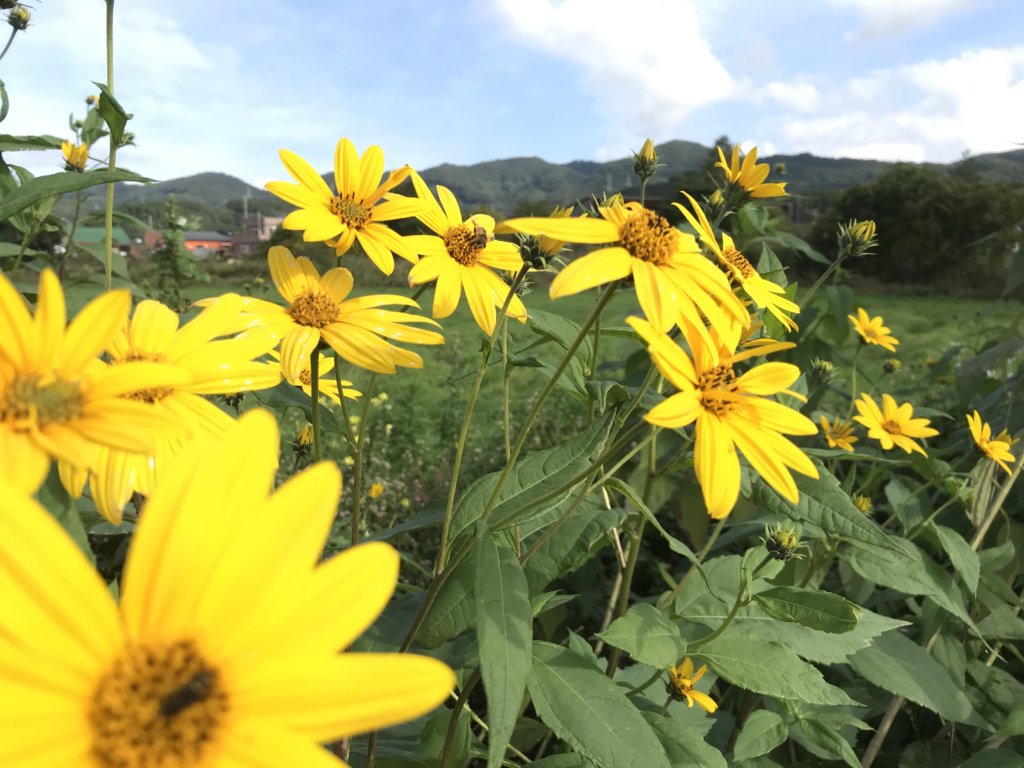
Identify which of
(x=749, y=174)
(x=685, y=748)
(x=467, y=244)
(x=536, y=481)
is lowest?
(x=685, y=748)

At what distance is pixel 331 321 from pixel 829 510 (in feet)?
2.65

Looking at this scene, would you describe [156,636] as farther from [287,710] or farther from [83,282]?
[83,282]

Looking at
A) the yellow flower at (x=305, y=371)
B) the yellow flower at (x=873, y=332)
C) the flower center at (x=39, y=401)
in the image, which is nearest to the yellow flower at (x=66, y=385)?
the flower center at (x=39, y=401)

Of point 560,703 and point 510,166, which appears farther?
point 510,166

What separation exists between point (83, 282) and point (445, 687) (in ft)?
7.88

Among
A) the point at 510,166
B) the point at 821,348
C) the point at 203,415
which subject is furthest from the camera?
the point at 510,166

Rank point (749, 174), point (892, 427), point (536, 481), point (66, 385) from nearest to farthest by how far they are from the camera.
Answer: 1. point (66, 385)
2. point (536, 481)
3. point (749, 174)
4. point (892, 427)

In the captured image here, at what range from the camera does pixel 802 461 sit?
2.41 ft

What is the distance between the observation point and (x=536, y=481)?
0.88 meters

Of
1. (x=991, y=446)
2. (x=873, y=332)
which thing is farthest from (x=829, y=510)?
(x=873, y=332)

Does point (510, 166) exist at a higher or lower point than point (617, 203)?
higher

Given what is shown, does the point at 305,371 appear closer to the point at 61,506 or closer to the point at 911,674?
the point at 61,506

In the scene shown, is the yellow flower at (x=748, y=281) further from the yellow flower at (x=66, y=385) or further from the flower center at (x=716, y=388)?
the yellow flower at (x=66, y=385)

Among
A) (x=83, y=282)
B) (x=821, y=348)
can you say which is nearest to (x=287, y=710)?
(x=83, y=282)
